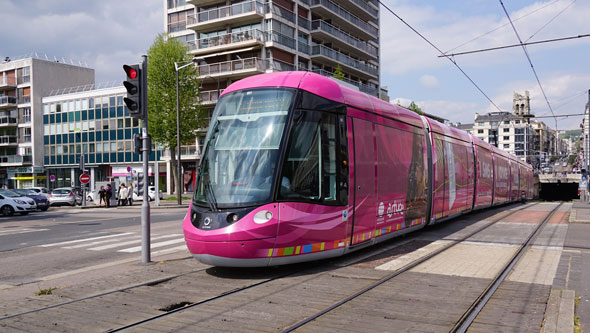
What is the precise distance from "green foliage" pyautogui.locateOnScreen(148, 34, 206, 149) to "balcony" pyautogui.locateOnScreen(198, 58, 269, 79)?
5.86 metres

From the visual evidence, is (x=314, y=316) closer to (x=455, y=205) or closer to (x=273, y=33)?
(x=455, y=205)

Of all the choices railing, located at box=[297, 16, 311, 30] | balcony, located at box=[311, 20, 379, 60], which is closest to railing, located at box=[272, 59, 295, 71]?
railing, located at box=[297, 16, 311, 30]

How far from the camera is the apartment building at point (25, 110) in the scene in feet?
211

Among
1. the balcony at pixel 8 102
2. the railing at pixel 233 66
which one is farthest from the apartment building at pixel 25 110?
the railing at pixel 233 66

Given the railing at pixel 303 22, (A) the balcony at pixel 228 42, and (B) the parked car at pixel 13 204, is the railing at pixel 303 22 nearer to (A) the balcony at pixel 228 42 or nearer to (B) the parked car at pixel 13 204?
(A) the balcony at pixel 228 42

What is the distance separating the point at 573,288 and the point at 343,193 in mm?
3716

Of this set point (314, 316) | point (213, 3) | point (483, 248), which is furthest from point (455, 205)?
point (213, 3)

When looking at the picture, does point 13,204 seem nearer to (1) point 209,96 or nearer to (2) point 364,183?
(2) point 364,183

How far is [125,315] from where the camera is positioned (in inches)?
229

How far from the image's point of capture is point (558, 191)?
96000 mm

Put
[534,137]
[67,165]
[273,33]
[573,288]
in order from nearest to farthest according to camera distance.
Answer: [573,288]
[273,33]
[67,165]
[534,137]

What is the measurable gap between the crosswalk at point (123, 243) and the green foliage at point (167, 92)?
88.2 ft

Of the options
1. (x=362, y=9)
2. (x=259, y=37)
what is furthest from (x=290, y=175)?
(x=362, y=9)

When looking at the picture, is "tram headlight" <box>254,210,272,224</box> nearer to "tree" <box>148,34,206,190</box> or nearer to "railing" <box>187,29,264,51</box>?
"tree" <box>148,34,206,190</box>
